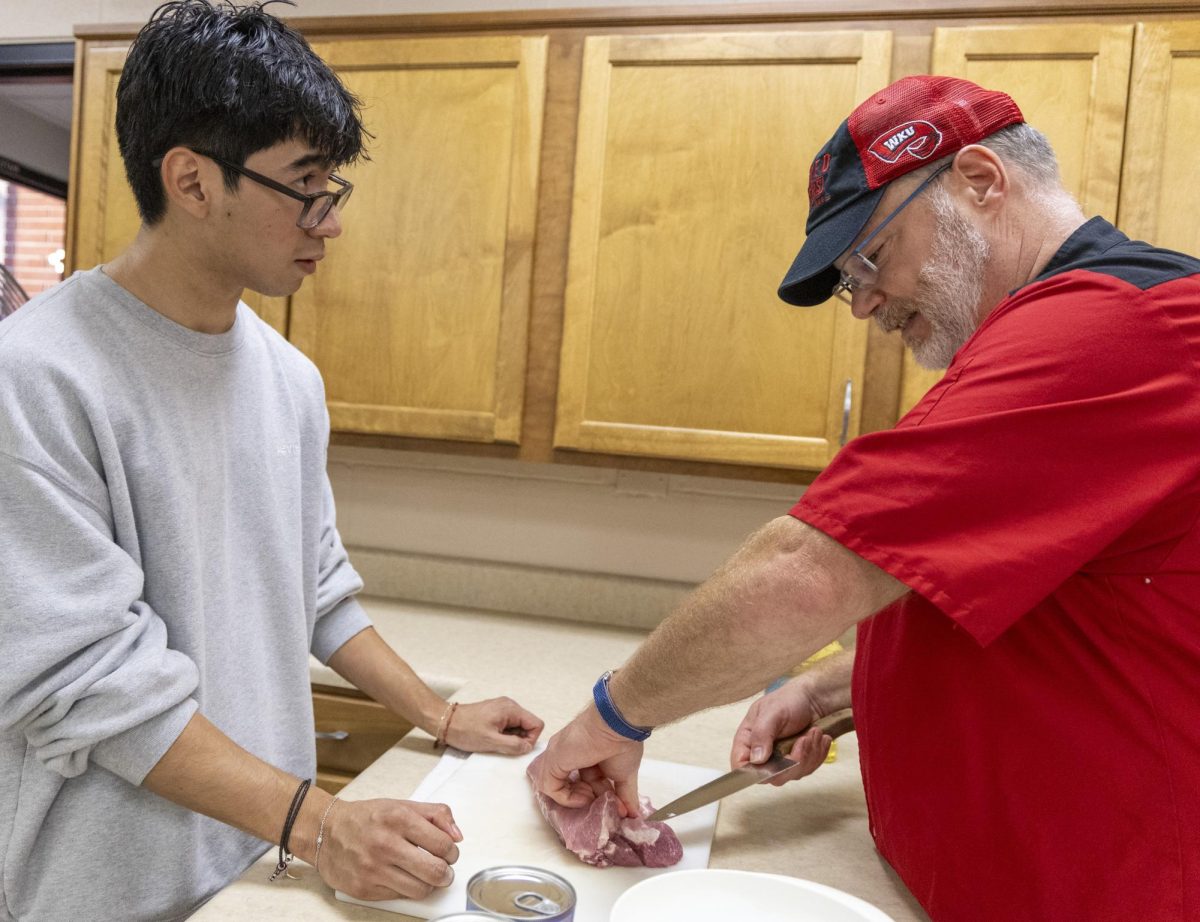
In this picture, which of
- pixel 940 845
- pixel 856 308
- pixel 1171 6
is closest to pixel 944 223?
pixel 856 308

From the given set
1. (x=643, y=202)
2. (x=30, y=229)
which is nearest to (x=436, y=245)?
(x=643, y=202)

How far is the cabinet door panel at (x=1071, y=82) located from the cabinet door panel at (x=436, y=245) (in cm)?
81

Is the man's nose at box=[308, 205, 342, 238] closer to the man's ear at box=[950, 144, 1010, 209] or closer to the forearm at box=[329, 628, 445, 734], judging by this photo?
the forearm at box=[329, 628, 445, 734]

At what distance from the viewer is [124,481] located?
935 millimetres

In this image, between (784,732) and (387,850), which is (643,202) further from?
(387,850)

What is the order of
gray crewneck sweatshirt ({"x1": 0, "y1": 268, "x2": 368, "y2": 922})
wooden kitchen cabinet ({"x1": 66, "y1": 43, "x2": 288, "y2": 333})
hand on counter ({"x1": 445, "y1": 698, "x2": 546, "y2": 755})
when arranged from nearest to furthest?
gray crewneck sweatshirt ({"x1": 0, "y1": 268, "x2": 368, "y2": 922})
hand on counter ({"x1": 445, "y1": 698, "x2": 546, "y2": 755})
wooden kitchen cabinet ({"x1": 66, "y1": 43, "x2": 288, "y2": 333})

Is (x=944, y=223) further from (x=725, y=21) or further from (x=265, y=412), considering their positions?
(x=725, y=21)

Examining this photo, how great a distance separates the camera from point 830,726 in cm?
116

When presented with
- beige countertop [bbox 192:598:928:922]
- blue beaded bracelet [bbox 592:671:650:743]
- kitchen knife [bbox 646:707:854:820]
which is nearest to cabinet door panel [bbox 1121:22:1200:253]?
beige countertop [bbox 192:598:928:922]

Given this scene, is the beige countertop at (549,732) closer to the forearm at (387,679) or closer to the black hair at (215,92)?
the forearm at (387,679)

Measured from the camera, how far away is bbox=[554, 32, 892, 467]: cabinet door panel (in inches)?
67.4

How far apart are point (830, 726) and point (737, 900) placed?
440mm

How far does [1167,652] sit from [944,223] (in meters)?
0.44

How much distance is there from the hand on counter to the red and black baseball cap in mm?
672
